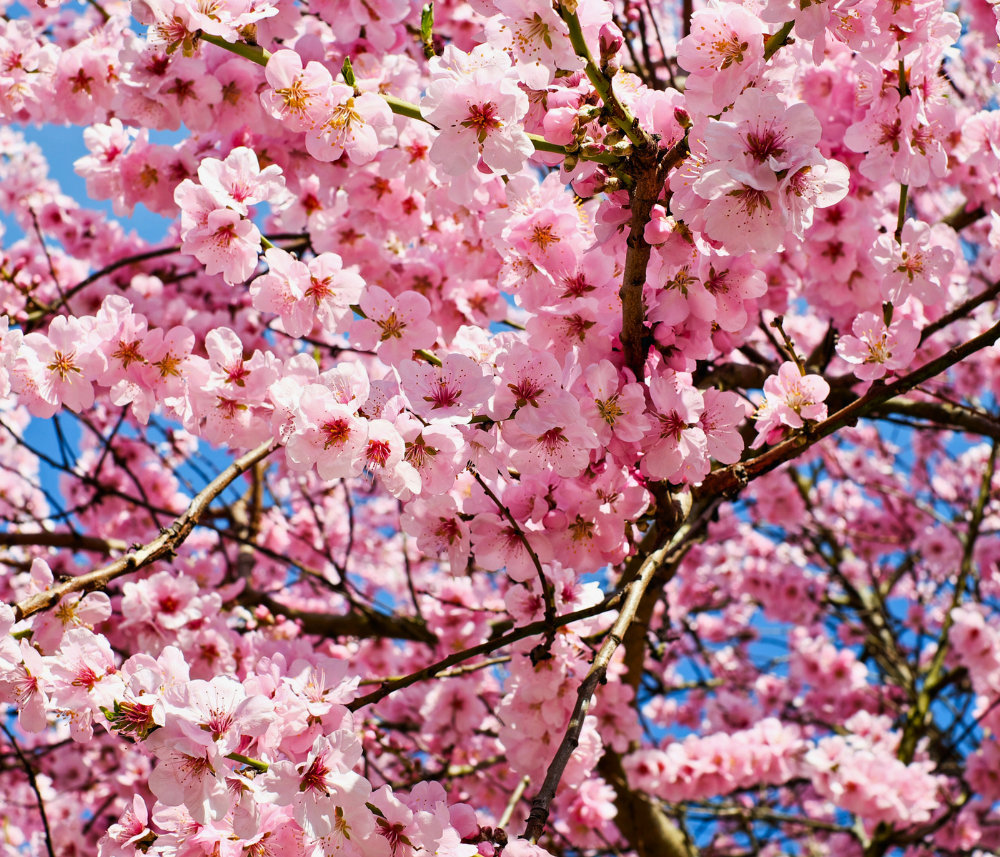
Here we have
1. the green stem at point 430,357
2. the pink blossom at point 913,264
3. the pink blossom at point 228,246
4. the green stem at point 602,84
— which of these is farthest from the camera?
the pink blossom at point 913,264

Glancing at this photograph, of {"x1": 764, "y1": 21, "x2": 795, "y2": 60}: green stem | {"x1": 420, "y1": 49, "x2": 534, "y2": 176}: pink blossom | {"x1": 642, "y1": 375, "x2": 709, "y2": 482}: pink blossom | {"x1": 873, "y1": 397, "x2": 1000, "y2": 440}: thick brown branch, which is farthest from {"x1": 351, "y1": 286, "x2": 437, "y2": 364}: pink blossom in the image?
{"x1": 873, "y1": 397, "x2": 1000, "y2": 440}: thick brown branch

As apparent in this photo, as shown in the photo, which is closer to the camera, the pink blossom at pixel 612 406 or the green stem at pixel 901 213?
the pink blossom at pixel 612 406

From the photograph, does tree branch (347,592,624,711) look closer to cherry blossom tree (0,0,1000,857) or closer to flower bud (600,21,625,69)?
cherry blossom tree (0,0,1000,857)

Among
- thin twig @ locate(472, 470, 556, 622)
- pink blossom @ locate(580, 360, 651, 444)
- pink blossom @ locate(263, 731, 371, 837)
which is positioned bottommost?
pink blossom @ locate(263, 731, 371, 837)

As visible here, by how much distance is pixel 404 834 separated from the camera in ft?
5.32

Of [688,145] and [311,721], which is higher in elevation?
[688,145]

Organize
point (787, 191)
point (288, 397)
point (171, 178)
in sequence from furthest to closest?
point (171, 178), point (288, 397), point (787, 191)

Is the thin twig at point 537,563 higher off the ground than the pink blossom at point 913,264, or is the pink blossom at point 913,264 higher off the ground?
the pink blossom at point 913,264

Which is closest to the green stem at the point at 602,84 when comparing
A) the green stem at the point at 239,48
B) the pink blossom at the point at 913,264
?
the green stem at the point at 239,48

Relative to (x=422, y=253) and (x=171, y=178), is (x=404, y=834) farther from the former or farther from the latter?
(x=171, y=178)

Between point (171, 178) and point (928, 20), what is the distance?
249 centimetres

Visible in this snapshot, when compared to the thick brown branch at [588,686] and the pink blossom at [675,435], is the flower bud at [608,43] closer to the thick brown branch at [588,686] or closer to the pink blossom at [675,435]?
the pink blossom at [675,435]

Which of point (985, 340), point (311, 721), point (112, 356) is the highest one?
point (112, 356)

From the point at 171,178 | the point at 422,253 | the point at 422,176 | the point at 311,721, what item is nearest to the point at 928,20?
the point at 422,176
